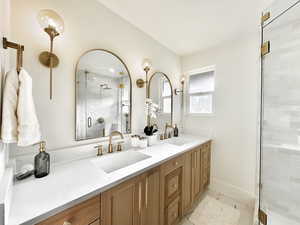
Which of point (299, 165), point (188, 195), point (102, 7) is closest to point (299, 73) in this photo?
point (299, 165)

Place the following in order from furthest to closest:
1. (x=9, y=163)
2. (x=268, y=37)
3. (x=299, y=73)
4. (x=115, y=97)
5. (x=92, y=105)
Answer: (x=115, y=97) < (x=92, y=105) < (x=268, y=37) < (x=299, y=73) < (x=9, y=163)

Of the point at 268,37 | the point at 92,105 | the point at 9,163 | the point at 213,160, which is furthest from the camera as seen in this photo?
the point at 213,160

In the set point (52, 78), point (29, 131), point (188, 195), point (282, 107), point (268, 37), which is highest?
point (268, 37)

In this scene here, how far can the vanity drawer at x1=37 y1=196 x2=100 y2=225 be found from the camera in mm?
578

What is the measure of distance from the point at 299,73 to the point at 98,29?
1.89m

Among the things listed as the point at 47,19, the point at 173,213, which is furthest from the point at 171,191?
the point at 47,19

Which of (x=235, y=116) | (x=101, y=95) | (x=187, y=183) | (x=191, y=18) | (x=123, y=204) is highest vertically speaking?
(x=191, y=18)

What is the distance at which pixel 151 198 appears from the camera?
1.05 m

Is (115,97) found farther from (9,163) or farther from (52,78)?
(9,163)

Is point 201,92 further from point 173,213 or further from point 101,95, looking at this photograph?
point 173,213

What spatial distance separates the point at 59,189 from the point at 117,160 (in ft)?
2.11

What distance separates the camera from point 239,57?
195 cm

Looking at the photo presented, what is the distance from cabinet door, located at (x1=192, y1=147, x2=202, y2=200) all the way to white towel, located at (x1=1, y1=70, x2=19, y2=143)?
5.59 ft

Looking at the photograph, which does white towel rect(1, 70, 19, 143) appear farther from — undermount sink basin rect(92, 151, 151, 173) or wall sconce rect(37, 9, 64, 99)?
undermount sink basin rect(92, 151, 151, 173)
